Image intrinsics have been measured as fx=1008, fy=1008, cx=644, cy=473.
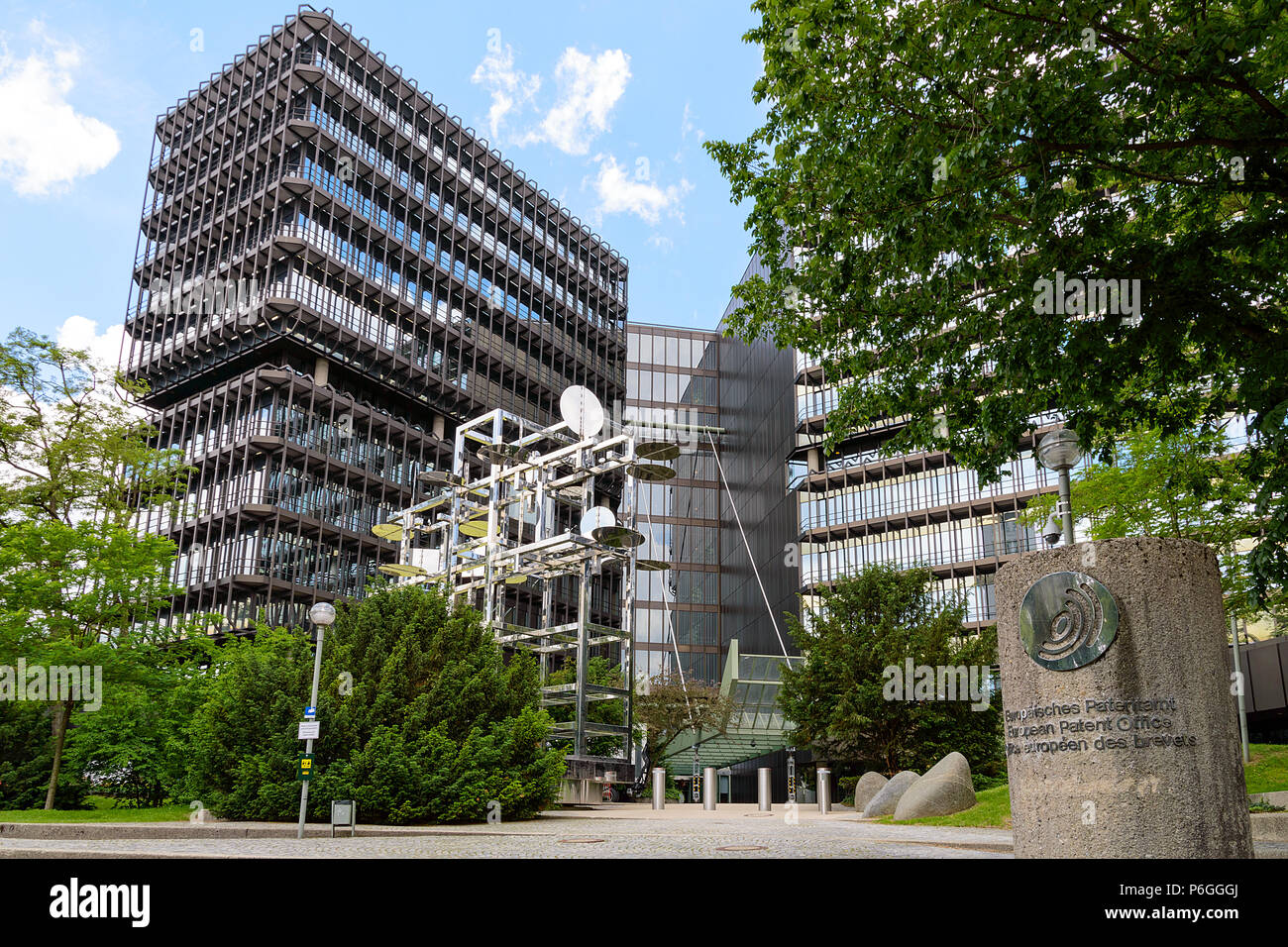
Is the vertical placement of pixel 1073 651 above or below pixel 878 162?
below

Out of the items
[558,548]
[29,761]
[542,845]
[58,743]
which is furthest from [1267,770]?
[29,761]

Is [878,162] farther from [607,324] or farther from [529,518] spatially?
[607,324]

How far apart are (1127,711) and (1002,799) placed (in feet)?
41.2

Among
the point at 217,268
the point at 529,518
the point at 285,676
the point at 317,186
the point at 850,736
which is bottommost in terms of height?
the point at 850,736

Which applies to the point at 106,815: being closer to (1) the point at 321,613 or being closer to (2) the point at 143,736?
(2) the point at 143,736

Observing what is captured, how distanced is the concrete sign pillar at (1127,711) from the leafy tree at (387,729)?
10.9 m

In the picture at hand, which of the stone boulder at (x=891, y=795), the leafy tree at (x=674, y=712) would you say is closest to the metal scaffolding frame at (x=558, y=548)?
the stone boulder at (x=891, y=795)

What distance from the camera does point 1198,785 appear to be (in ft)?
28.8

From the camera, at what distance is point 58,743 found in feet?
68.7

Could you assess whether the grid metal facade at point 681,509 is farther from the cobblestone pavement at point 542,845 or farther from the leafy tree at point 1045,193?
the leafy tree at point 1045,193

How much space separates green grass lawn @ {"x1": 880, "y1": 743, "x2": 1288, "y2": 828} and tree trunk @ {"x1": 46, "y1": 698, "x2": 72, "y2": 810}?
17.4m

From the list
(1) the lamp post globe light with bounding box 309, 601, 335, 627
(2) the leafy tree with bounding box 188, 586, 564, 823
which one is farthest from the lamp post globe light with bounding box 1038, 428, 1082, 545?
(2) the leafy tree with bounding box 188, 586, 564, 823
